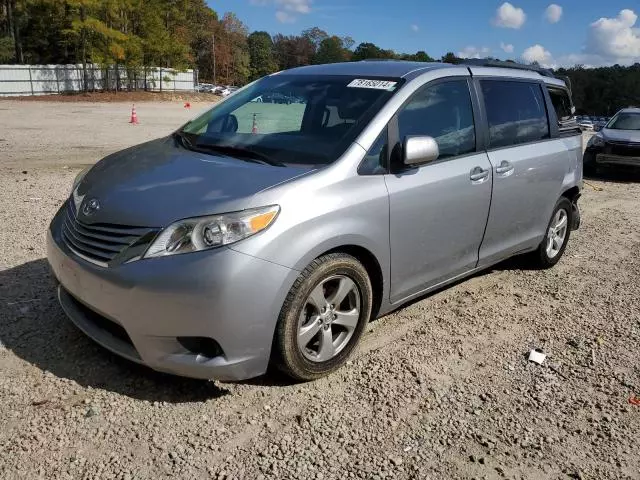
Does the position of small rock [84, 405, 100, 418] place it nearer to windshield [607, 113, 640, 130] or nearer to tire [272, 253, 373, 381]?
tire [272, 253, 373, 381]

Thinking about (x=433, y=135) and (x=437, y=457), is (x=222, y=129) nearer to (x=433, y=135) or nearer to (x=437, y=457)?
(x=433, y=135)

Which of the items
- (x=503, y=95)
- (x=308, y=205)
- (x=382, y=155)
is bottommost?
(x=308, y=205)

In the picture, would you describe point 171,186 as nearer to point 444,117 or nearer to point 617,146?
point 444,117

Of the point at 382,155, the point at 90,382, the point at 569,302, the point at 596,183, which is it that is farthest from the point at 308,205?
the point at 596,183

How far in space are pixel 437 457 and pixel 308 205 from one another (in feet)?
4.65

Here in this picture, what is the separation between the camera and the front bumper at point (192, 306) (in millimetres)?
2656

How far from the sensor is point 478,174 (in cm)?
405

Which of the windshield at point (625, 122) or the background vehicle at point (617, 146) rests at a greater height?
the windshield at point (625, 122)

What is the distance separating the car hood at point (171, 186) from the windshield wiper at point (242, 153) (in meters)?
0.06

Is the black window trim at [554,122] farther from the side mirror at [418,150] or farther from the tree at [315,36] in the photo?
the tree at [315,36]

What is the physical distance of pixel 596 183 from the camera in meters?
11.9

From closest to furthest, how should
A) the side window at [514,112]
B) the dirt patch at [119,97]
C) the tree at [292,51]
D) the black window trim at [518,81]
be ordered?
the black window trim at [518,81]
the side window at [514,112]
the dirt patch at [119,97]
the tree at [292,51]

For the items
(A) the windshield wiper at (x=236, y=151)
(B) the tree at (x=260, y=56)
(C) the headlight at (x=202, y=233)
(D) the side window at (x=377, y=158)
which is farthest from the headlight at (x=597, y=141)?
→ (B) the tree at (x=260, y=56)

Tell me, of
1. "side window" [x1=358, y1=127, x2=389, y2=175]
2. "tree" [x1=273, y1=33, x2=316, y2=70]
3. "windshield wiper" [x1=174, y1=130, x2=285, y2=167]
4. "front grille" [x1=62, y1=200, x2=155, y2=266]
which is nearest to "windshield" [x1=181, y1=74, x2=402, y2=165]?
"windshield wiper" [x1=174, y1=130, x2=285, y2=167]
